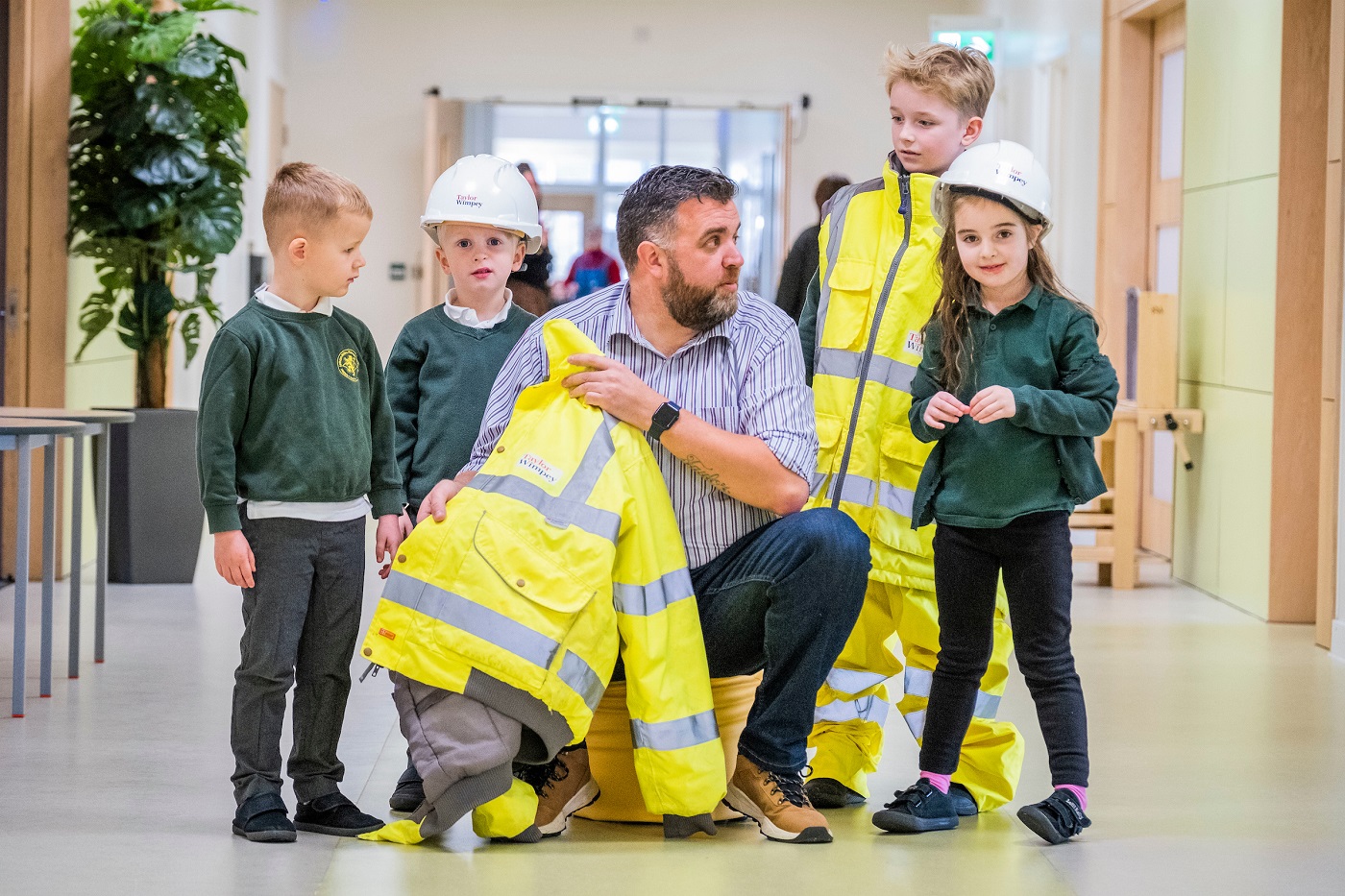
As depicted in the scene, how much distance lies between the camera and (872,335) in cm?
277

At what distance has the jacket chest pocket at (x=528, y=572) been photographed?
229 cm

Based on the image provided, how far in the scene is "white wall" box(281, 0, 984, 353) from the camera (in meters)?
11.6

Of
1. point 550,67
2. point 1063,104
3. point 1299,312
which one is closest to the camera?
point 1299,312

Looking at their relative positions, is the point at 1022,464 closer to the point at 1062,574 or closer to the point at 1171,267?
the point at 1062,574

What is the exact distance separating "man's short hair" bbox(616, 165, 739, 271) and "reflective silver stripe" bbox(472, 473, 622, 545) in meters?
0.44

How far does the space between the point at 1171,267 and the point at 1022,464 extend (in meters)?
4.44

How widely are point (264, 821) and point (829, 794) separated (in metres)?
0.98

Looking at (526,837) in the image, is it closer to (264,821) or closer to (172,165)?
(264,821)

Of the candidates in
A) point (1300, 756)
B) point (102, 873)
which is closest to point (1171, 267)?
point (1300, 756)

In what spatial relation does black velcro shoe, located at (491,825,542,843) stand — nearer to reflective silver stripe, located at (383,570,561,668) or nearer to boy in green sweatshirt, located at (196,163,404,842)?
boy in green sweatshirt, located at (196,163,404,842)

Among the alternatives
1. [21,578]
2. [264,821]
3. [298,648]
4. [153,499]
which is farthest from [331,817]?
[153,499]

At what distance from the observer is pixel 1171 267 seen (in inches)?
257

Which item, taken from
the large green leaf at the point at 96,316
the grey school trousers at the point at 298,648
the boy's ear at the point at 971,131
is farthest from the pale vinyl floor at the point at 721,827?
the large green leaf at the point at 96,316

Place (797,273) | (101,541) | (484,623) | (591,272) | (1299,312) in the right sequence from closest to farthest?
1. (484,623)
2. (101,541)
3. (797,273)
4. (1299,312)
5. (591,272)
